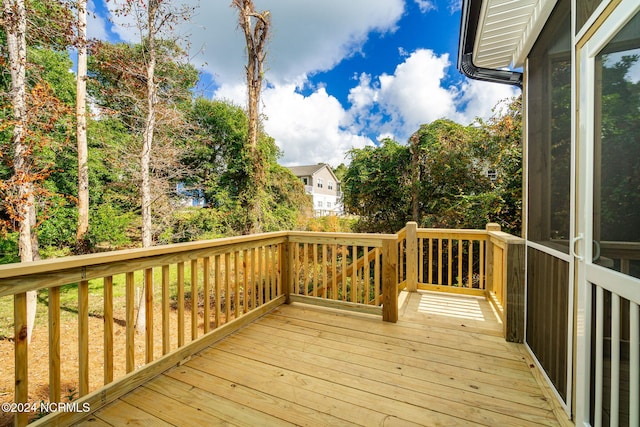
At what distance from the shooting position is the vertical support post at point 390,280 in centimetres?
291

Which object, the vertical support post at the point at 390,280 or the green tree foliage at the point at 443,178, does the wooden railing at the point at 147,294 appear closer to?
the vertical support post at the point at 390,280

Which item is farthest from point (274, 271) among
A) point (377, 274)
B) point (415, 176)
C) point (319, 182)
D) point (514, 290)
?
point (319, 182)

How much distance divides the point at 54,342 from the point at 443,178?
24.4 ft

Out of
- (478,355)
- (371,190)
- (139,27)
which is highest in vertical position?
(139,27)

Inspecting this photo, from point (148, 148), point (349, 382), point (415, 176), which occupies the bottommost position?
point (349, 382)

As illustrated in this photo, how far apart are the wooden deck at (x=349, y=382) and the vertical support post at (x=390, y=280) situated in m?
0.16

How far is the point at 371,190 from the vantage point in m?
8.08

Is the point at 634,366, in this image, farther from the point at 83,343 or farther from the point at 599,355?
the point at 83,343

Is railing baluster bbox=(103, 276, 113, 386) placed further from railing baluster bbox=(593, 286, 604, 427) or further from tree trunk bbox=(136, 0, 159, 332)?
tree trunk bbox=(136, 0, 159, 332)

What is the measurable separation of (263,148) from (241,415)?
7503mm

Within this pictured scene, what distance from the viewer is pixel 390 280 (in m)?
2.94

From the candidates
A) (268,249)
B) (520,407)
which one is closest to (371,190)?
(268,249)

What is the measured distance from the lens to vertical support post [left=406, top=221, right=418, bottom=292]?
400 centimetres

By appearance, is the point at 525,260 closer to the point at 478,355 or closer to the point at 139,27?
the point at 478,355
